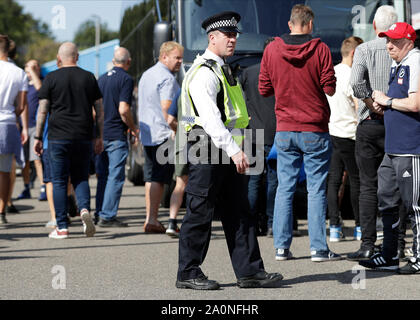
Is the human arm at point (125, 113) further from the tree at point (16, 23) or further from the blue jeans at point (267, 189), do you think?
the tree at point (16, 23)

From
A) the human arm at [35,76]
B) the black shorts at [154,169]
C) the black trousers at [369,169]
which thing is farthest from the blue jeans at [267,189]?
the human arm at [35,76]

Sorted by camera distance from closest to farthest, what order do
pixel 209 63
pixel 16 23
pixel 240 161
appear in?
pixel 240 161 < pixel 209 63 < pixel 16 23

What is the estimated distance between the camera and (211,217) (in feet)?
19.2

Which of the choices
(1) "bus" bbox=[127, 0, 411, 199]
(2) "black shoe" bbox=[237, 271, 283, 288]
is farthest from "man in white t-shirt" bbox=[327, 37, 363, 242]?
(2) "black shoe" bbox=[237, 271, 283, 288]

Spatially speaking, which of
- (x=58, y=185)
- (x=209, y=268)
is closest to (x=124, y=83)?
(x=58, y=185)

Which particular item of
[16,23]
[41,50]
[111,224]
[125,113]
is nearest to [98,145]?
[125,113]

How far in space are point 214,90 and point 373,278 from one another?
6.50ft

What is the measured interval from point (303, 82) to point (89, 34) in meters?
135

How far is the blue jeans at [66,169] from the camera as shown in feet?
29.1

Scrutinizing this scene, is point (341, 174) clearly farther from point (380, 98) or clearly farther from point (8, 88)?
point (8, 88)

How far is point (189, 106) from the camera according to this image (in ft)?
19.0

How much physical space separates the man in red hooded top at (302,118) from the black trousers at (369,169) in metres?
0.31

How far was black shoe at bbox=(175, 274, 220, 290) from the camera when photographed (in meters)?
5.82

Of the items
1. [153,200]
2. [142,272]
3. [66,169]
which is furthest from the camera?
[153,200]
